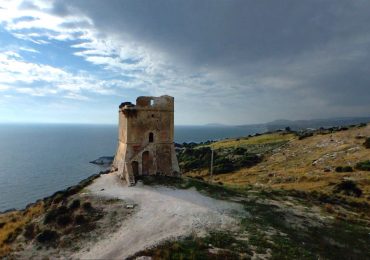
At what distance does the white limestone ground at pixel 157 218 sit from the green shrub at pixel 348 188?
16519 mm

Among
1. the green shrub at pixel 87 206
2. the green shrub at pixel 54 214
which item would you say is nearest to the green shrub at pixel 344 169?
the green shrub at pixel 87 206

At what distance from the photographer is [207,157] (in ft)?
277

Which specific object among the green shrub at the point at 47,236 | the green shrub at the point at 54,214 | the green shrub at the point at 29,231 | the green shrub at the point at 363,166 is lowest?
the green shrub at the point at 29,231

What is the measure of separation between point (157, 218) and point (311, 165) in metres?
38.8

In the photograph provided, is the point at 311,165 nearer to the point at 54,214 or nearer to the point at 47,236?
the point at 54,214

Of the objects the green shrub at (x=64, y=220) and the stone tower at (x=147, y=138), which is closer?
the green shrub at (x=64, y=220)

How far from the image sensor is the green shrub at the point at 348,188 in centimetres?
3591

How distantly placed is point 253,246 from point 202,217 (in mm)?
5478

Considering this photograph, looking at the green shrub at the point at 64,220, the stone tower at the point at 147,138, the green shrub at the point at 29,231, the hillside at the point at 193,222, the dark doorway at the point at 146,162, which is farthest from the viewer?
the dark doorway at the point at 146,162

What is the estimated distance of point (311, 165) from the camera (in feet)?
Result: 178

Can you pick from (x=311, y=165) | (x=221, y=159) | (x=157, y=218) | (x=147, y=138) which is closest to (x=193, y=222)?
(x=157, y=218)

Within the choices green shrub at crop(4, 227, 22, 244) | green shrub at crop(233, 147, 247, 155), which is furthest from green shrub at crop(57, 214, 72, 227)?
green shrub at crop(233, 147, 247, 155)

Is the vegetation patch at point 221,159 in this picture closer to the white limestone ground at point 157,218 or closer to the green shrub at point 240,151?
the green shrub at point 240,151

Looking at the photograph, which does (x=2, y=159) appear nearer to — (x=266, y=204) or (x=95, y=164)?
(x=95, y=164)
